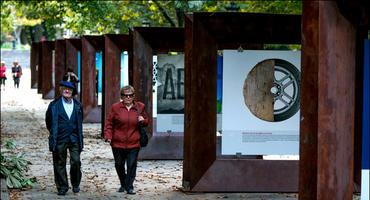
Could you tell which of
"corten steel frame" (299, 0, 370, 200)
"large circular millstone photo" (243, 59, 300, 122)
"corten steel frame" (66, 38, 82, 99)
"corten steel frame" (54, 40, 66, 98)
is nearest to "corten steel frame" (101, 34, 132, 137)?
"corten steel frame" (66, 38, 82, 99)

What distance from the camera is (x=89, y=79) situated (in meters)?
26.8

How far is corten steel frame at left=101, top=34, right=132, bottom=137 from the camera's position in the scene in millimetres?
22156

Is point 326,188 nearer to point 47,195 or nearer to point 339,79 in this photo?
point 339,79

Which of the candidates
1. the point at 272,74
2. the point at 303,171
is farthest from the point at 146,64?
the point at 303,171

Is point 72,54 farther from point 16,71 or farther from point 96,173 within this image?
point 16,71

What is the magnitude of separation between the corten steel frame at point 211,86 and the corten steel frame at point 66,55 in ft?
57.3

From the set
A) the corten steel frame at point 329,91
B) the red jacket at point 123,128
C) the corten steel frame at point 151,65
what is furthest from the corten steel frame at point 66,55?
the corten steel frame at point 329,91

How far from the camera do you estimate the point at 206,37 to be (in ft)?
41.6

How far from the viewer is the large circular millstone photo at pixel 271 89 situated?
1303cm

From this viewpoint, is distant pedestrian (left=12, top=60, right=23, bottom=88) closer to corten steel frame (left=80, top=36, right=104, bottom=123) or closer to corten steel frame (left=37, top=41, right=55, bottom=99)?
corten steel frame (left=37, top=41, right=55, bottom=99)

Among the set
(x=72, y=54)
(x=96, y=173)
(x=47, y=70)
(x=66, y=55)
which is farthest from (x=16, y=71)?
(x=96, y=173)

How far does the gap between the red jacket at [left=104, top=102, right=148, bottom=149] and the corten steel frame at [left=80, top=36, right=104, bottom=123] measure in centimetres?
1375

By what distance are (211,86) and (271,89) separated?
922mm

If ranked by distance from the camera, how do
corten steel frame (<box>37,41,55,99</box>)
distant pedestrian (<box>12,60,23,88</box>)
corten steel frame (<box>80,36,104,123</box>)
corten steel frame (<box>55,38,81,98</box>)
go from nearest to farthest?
corten steel frame (<box>80,36,104,123</box>) → corten steel frame (<box>55,38,81,98</box>) → corten steel frame (<box>37,41,55,99</box>) → distant pedestrian (<box>12,60,23,88</box>)
